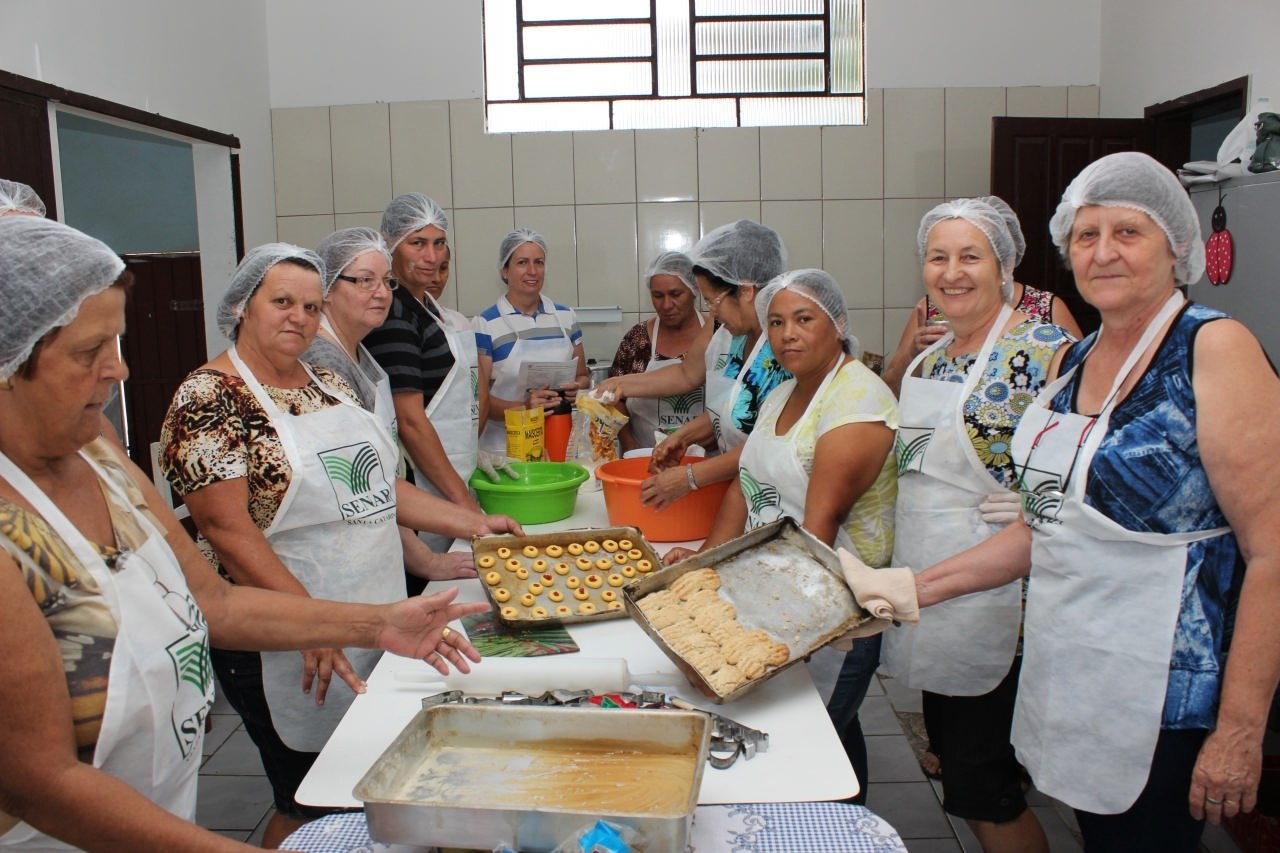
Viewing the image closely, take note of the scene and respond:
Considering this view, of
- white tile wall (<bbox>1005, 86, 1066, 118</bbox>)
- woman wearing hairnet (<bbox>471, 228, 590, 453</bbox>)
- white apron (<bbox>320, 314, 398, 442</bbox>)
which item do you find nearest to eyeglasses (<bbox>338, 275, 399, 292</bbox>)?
white apron (<bbox>320, 314, 398, 442</bbox>)

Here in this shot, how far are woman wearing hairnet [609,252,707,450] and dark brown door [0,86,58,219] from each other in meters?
2.47

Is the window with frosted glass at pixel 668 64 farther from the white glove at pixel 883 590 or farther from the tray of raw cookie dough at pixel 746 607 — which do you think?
the white glove at pixel 883 590

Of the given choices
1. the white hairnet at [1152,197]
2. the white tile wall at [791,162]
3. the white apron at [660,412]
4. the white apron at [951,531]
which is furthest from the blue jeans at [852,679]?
the white tile wall at [791,162]

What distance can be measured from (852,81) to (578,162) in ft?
5.58

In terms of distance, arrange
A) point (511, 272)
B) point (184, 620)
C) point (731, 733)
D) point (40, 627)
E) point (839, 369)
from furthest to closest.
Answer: point (511, 272) → point (839, 369) → point (731, 733) → point (184, 620) → point (40, 627)

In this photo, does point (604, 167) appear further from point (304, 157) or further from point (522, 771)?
point (522, 771)

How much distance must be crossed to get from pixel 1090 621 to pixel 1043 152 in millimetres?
4183

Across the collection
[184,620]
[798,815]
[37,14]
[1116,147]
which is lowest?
[798,815]

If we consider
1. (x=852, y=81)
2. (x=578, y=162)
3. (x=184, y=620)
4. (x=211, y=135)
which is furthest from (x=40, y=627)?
(x=852, y=81)

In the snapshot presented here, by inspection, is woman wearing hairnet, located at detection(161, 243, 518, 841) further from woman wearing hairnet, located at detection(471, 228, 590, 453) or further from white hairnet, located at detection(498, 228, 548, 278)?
white hairnet, located at detection(498, 228, 548, 278)

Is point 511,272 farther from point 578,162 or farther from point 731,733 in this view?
point 731,733

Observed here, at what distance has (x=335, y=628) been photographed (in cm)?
169

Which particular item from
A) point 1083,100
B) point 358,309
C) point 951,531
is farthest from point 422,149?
point 951,531

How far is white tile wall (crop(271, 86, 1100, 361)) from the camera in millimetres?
5617
